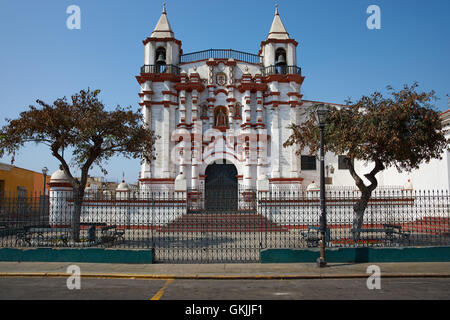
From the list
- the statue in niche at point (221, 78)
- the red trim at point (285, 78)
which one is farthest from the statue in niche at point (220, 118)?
the red trim at point (285, 78)

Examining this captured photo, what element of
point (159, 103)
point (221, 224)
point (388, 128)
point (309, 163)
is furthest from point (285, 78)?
point (221, 224)

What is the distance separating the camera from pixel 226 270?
889 cm

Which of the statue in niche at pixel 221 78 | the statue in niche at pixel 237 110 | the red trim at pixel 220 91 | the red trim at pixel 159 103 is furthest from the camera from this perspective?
the statue in niche at pixel 221 78

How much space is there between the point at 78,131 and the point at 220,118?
42.9 ft

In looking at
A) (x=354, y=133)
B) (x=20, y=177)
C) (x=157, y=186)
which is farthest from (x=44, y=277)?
(x=20, y=177)

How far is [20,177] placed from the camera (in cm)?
3275

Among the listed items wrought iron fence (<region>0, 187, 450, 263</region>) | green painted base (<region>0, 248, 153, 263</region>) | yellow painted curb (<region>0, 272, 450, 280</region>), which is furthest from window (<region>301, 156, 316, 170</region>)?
green painted base (<region>0, 248, 153, 263</region>)

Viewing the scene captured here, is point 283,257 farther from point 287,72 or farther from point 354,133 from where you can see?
point 287,72

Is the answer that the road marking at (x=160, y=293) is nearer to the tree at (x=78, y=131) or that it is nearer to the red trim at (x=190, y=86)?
the tree at (x=78, y=131)

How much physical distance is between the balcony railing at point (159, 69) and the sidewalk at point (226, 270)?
675 inches

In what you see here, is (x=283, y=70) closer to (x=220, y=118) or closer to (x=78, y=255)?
(x=220, y=118)

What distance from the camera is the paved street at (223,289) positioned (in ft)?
21.7

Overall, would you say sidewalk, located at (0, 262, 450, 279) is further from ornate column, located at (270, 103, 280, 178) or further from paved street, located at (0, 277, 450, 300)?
ornate column, located at (270, 103, 280, 178)
